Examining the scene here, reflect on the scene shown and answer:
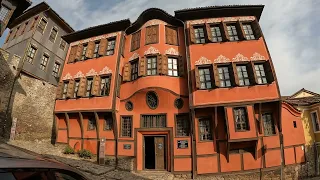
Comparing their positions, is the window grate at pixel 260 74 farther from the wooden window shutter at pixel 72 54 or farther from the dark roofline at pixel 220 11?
the wooden window shutter at pixel 72 54

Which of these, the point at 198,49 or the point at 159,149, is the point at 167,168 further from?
the point at 198,49

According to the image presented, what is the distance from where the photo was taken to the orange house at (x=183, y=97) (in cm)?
1195

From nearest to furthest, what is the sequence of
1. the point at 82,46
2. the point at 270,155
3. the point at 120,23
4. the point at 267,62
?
the point at 270,155 → the point at 267,62 → the point at 120,23 → the point at 82,46

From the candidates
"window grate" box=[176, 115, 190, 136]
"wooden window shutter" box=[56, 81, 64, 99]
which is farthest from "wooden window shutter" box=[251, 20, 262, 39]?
"wooden window shutter" box=[56, 81, 64, 99]

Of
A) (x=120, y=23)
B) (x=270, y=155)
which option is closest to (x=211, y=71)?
(x=270, y=155)

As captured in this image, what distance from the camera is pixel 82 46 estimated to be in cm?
1694

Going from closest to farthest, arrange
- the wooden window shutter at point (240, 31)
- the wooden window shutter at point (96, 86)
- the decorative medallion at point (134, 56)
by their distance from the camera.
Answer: the wooden window shutter at point (240, 31), the wooden window shutter at point (96, 86), the decorative medallion at point (134, 56)

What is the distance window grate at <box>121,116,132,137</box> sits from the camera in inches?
542

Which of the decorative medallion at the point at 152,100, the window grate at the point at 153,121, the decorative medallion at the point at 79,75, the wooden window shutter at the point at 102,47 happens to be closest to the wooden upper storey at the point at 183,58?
the wooden window shutter at the point at 102,47

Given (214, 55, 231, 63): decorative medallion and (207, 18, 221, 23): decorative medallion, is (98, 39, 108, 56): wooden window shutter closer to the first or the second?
(207, 18, 221, 23): decorative medallion

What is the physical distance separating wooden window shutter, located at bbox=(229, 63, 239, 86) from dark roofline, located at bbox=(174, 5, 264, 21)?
4.03m

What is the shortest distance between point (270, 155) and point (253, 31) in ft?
26.5

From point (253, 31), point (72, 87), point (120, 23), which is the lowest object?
point (72, 87)

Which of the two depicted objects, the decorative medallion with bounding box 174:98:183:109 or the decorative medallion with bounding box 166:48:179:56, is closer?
the decorative medallion with bounding box 174:98:183:109
